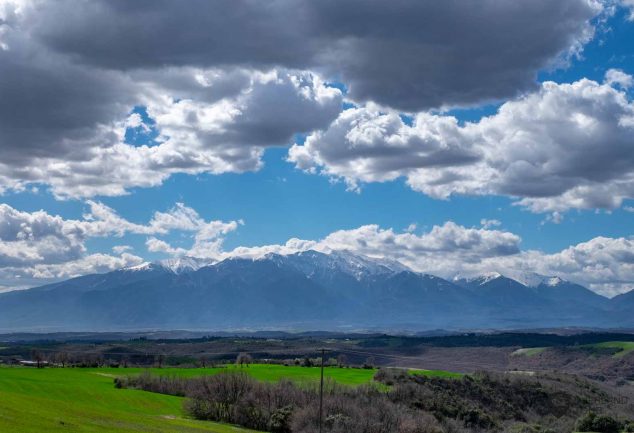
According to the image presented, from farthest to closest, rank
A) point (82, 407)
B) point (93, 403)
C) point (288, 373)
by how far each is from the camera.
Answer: point (288, 373), point (93, 403), point (82, 407)

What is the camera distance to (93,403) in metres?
73.8

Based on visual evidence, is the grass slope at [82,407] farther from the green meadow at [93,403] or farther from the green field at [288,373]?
the green field at [288,373]

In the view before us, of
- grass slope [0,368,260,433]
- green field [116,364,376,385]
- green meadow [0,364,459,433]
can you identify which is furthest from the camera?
green field [116,364,376,385]

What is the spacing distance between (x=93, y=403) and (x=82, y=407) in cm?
1442

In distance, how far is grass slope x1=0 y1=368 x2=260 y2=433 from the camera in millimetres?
41500

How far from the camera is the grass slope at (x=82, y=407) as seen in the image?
41500mm

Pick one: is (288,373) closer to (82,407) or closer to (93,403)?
(93,403)

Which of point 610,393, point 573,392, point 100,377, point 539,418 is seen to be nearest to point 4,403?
point 100,377

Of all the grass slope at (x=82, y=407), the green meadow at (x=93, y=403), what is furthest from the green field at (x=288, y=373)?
the grass slope at (x=82, y=407)

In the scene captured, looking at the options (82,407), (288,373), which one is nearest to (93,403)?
(82,407)

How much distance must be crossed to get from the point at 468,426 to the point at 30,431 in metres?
73.0

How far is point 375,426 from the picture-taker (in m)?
70.4

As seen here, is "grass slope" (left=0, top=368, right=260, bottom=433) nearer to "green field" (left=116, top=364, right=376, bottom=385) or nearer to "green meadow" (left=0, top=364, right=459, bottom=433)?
"green meadow" (left=0, top=364, right=459, bottom=433)

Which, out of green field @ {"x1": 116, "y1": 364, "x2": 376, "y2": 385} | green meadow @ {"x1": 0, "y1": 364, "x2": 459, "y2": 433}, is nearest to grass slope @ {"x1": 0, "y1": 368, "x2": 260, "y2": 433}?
green meadow @ {"x1": 0, "y1": 364, "x2": 459, "y2": 433}
